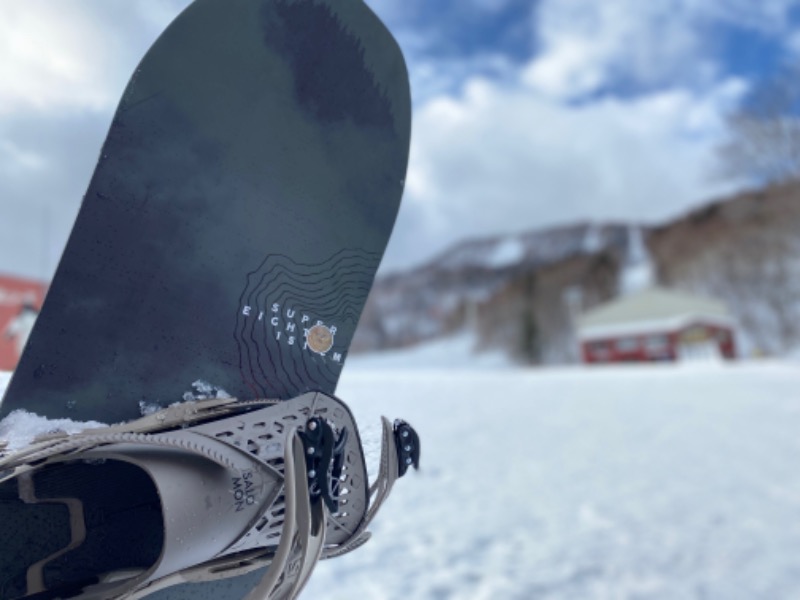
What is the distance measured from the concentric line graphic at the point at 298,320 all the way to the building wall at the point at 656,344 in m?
22.9

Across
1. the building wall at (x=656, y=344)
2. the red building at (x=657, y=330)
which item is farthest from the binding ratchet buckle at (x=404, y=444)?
the building wall at (x=656, y=344)

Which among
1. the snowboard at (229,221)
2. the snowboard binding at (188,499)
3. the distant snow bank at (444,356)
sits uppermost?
the distant snow bank at (444,356)

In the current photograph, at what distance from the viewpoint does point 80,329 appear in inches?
43.9

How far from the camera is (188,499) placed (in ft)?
3.28

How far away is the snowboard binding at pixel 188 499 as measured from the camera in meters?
0.99

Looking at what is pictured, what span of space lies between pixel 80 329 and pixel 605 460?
4263 mm

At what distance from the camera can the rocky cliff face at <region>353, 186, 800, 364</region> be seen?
950 inches

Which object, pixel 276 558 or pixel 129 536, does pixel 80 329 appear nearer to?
pixel 129 536

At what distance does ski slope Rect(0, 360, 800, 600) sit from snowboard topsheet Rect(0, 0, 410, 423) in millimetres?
351

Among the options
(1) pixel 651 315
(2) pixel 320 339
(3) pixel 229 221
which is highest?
(1) pixel 651 315

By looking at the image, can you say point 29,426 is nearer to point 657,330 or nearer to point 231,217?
point 231,217

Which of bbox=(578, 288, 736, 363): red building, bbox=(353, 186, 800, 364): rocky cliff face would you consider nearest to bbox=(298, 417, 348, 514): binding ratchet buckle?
bbox=(353, 186, 800, 364): rocky cliff face

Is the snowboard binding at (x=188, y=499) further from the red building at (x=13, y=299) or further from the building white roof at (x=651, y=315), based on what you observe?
the building white roof at (x=651, y=315)

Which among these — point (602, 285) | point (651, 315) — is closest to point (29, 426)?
point (651, 315)
